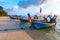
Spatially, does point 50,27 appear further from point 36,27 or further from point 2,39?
point 2,39

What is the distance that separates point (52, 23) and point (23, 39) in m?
8.72

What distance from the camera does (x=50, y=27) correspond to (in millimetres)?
16766

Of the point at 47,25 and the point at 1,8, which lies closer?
the point at 47,25

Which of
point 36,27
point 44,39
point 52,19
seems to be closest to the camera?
point 44,39

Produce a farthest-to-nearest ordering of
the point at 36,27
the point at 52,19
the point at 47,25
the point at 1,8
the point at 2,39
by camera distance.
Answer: the point at 1,8 → the point at 52,19 → the point at 47,25 → the point at 36,27 → the point at 2,39

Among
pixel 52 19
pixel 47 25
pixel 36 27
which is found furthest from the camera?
pixel 52 19

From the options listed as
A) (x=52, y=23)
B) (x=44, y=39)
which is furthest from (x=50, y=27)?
(x=44, y=39)

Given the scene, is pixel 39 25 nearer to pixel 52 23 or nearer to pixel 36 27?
pixel 36 27

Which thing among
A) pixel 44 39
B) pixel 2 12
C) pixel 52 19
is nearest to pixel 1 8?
pixel 2 12

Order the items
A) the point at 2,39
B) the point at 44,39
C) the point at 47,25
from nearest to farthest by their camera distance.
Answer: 1. the point at 2,39
2. the point at 44,39
3. the point at 47,25

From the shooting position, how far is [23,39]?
27.8 ft

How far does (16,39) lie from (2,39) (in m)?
0.74

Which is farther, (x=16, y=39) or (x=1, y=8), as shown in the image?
(x=1, y=8)

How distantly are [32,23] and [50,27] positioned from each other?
2.47m
